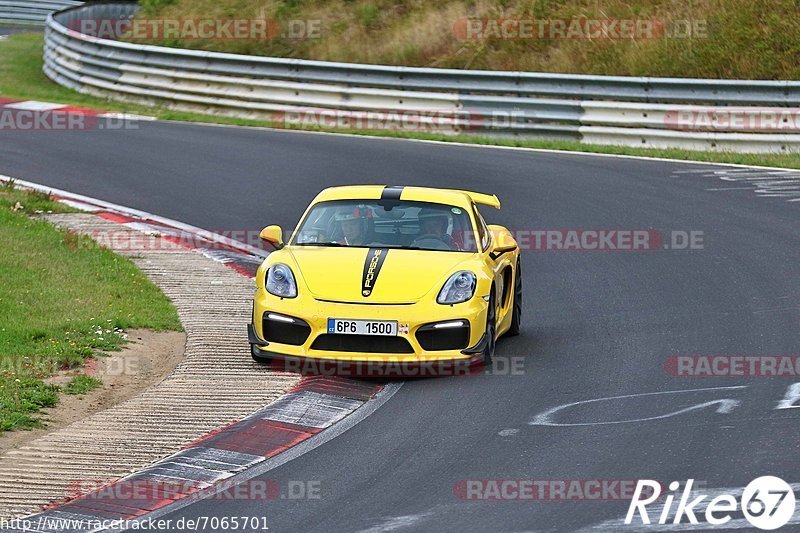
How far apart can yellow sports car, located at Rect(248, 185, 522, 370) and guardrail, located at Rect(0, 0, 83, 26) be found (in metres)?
35.0

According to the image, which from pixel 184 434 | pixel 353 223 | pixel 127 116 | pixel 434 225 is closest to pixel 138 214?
pixel 353 223

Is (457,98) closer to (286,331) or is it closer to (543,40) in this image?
(543,40)

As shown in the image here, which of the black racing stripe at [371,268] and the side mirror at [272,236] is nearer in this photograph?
the black racing stripe at [371,268]

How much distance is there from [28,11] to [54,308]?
34.9m

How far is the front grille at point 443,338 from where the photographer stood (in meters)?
9.65

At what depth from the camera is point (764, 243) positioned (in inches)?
575

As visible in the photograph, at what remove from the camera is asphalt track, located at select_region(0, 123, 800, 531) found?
7297 mm

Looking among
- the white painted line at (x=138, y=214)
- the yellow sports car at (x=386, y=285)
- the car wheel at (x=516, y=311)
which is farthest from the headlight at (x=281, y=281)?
the white painted line at (x=138, y=214)

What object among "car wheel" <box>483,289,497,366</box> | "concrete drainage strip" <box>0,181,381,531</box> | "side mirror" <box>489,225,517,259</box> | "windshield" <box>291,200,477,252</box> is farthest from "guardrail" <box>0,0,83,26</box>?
"car wheel" <box>483,289,497,366</box>

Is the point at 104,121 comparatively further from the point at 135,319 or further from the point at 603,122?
the point at 135,319

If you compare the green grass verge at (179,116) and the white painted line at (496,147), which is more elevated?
the green grass verge at (179,116)

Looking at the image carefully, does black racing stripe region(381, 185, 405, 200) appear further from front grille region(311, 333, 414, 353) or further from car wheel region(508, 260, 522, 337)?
front grille region(311, 333, 414, 353)

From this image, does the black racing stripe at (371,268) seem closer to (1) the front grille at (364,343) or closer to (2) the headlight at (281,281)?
(1) the front grille at (364,343)

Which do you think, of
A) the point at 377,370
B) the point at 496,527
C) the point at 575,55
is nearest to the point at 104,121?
the point at 575,55
